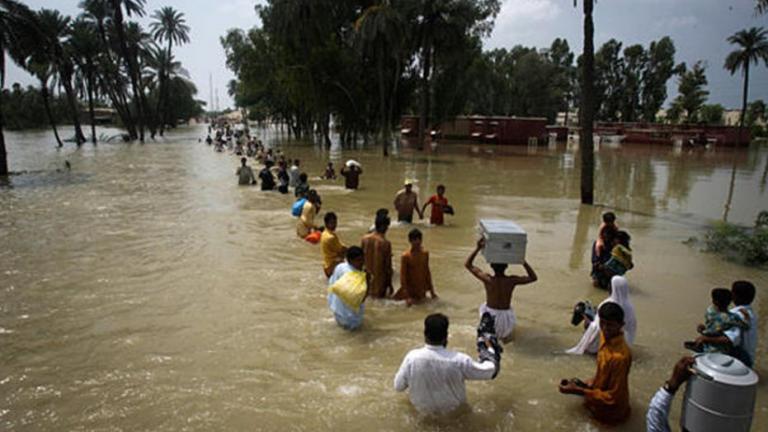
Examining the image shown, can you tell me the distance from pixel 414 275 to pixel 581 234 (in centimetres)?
697

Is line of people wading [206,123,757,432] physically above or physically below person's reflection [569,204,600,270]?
above

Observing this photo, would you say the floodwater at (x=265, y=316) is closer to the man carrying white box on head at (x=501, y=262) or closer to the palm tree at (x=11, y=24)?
the man carrying white box on head at (x=501, y=262)

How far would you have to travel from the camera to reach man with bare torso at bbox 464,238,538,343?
5773 mm

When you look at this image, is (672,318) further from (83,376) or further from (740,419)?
(83,376)

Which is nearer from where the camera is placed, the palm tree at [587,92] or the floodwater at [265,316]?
the floodwater at [265,316]

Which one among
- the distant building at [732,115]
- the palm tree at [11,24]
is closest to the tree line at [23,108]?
the palm tree at [11,24]

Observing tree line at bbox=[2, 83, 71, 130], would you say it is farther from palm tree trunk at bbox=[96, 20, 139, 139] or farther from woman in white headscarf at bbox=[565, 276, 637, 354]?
A: woman in white headscarf at bbox=[565, 276, 637, 354]

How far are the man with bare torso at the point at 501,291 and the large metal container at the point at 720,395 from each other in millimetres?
→ 2420

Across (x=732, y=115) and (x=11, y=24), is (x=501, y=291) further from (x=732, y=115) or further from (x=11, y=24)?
(x=732, y=115)

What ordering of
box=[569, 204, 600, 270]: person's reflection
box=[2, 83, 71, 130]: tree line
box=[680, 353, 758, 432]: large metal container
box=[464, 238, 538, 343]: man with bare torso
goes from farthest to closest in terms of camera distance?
1. box=[2, 83, 71, 130]: tree line
2. box=[569, 204, 600, 270]: person's reflection
3. box=[464, 238, 538, 343]: man with bare torso
4. box=[680, 353, 758, 432]: large metal container

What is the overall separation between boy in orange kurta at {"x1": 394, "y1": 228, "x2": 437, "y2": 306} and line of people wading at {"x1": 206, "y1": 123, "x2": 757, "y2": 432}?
Result: 0.01 metres

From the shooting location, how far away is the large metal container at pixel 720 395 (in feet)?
10.7

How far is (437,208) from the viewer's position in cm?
1282

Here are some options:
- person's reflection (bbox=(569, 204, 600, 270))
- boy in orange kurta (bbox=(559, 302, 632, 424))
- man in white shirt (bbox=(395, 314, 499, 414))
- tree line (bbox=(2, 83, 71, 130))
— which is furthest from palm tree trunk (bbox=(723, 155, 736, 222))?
tree line (bbox=(2, 83, 71, 130))
